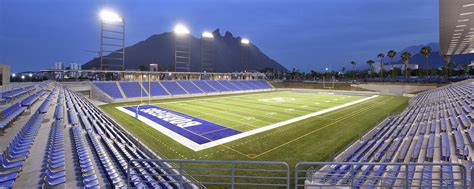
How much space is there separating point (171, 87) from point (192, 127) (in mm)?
27044

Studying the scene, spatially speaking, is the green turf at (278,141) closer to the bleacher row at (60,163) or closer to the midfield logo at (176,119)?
the midfield logo at (176,119)

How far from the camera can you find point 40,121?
30.6 feet

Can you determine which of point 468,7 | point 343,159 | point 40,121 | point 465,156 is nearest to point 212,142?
point 343,159

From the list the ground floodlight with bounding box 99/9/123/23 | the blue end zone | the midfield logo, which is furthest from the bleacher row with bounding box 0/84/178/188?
the ground floodlight with bounding box 99/9/123/23

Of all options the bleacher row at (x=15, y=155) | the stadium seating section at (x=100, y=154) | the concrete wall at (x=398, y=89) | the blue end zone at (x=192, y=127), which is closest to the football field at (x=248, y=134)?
the blue end zone at (x=192, y=127)

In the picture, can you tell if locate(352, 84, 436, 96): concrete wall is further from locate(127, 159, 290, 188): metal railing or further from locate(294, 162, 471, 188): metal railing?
locate(127, 159, 290, 188): metal railing

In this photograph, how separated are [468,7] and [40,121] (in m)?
20.0

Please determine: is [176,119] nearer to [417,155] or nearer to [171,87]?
[417,155]

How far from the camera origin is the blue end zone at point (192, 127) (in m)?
15.8

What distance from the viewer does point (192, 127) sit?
18.4 meters

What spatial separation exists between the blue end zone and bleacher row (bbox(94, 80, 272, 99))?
876 centimetres

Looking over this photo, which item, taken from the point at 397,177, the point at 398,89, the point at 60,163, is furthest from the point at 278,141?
the point at 398,89

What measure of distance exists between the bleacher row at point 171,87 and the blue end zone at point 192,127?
876 cm

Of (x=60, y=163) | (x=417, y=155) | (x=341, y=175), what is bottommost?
(x=341, y=175)
